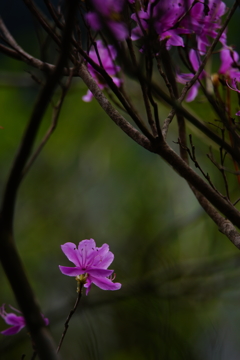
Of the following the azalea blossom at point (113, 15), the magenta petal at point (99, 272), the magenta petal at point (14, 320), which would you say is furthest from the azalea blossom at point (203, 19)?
the magenta petal at point (14, 320)

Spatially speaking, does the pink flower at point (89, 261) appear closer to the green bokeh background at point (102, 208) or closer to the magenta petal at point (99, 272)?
the magenta petal at point (99, 272)

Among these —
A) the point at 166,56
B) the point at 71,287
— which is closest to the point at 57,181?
the point at 71,287

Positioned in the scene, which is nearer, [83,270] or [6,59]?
[83,270]

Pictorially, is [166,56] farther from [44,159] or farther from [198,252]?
[44,159]

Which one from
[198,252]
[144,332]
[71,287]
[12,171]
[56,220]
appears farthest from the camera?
[56,220]

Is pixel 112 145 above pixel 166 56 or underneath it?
above

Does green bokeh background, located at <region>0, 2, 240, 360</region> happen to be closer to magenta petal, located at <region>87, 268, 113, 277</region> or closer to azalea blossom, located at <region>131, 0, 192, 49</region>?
magenta petal, located at <region>87, 268, 113, 277</region>

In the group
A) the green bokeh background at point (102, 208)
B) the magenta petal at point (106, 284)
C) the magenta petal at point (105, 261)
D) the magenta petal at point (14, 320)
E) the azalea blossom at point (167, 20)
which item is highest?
the green bokeh background at point (102, 208)

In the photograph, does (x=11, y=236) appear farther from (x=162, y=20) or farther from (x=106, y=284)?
(x=162, y=20)

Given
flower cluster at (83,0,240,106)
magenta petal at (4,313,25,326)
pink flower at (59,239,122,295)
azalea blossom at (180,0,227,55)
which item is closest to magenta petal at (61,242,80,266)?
pink flower at (59,239,122,295)
